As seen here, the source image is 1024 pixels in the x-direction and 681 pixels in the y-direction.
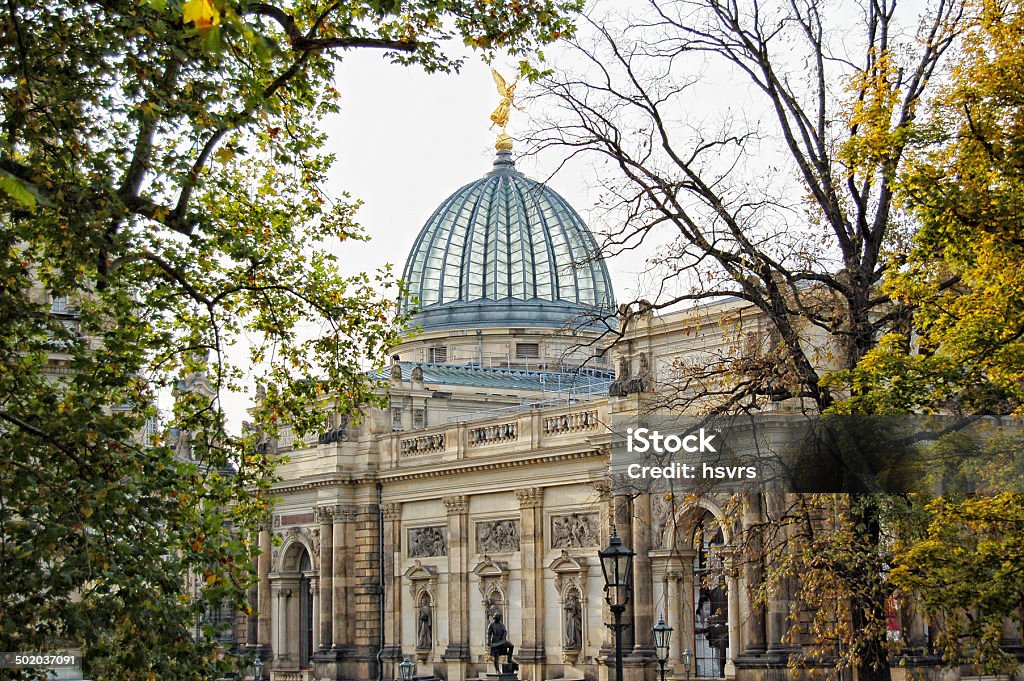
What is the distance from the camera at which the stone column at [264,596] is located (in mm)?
54906

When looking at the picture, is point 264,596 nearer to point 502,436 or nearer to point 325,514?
point 325,514

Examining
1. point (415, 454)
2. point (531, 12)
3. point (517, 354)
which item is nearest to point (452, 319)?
point (517, 354)

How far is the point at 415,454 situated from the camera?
49.4 m

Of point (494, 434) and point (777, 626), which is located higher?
point (494, 434)

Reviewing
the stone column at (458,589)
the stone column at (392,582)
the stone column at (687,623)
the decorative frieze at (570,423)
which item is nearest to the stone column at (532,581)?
the decorative frieze at (570,423)

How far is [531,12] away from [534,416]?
28737 mm

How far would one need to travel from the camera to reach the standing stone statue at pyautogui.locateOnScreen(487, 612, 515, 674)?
36500 millimetres

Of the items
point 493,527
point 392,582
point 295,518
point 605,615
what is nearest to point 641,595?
point 605,615

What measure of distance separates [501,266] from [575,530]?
26.0 metres

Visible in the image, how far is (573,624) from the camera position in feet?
137

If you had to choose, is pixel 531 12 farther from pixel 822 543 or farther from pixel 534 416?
pixel 534 416

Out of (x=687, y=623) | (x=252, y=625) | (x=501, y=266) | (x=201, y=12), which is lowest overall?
(x=252, y=625)

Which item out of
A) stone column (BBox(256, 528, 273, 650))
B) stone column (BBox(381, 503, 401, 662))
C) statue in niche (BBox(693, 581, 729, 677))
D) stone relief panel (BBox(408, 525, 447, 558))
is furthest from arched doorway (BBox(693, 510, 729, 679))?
stone column (BBox(256, 528, 273, 650))

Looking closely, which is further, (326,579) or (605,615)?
(326,579)
